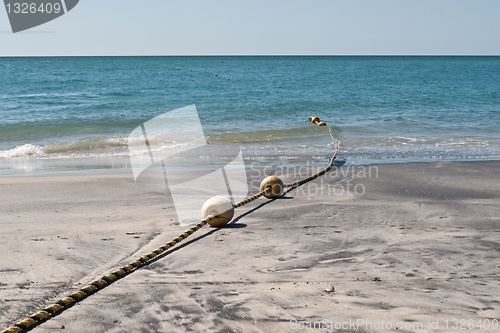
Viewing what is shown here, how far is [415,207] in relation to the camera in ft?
20.3

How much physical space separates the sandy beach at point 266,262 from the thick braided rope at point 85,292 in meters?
0.06

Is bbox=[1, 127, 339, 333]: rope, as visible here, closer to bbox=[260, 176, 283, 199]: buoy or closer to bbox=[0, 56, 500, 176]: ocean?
bbox=[260, 176, 283, 199]: buoy

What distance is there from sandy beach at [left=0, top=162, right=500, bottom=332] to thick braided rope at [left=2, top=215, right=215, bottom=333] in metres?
0.06

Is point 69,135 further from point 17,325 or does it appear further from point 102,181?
point 17,325

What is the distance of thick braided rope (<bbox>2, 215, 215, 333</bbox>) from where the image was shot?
2.87 m

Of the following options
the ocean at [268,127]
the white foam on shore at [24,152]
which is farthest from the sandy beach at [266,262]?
the white foam on shore at [24,152]

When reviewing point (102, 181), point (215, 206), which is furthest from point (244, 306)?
point (102, 181)

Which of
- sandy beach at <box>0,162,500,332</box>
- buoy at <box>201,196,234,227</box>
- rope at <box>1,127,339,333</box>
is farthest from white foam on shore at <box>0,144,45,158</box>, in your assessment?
rope at <box>1,127,339,333</box>

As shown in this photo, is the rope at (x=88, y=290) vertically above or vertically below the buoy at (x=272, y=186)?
above

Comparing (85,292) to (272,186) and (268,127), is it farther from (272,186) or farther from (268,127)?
(268,127)

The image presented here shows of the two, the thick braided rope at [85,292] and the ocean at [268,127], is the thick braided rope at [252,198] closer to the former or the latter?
the thick braided rope at [85,292]

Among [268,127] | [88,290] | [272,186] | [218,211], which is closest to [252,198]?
[272,186]

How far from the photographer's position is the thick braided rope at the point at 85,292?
2.87m

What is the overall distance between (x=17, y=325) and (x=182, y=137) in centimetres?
1205
